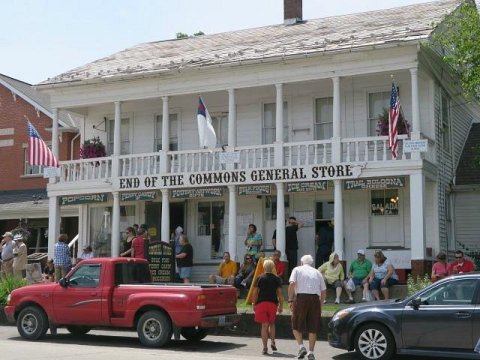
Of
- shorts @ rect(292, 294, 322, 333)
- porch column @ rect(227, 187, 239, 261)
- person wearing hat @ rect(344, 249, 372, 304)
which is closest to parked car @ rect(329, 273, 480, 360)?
shorts @ rect(292, 294, 322, 333)

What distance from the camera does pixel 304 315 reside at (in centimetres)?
1269

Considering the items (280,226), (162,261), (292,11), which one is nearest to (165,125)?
(162,261)

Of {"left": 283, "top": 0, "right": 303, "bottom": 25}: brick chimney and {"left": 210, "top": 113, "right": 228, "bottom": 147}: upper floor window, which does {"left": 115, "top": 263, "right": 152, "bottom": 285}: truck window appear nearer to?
{"left": 210, "top": 113, "right": 228, "bottom": 147}: upper floor window

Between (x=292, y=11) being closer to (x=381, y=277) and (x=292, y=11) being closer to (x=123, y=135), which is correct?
(x=123, y=135)

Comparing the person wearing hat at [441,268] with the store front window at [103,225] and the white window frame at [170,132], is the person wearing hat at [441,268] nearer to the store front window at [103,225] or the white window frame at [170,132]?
the white window frame at [170,132]

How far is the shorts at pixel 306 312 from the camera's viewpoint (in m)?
12.7

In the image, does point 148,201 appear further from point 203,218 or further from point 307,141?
point 307,141

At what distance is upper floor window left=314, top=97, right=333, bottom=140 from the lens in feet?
77.4

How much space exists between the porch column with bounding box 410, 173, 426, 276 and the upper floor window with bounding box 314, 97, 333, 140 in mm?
4121

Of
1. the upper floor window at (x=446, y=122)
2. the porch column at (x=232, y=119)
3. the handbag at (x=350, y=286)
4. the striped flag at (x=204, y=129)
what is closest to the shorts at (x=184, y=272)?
the striped flag at (x=204, y=129)

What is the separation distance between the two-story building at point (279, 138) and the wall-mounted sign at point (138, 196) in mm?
45

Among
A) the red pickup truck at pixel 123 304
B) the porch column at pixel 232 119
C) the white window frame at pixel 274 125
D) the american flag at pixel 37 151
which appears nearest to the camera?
the red pickup truck at pixel 123 304

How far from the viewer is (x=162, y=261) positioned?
21.4 m

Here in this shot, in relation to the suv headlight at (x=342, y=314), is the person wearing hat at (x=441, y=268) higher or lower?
higher
